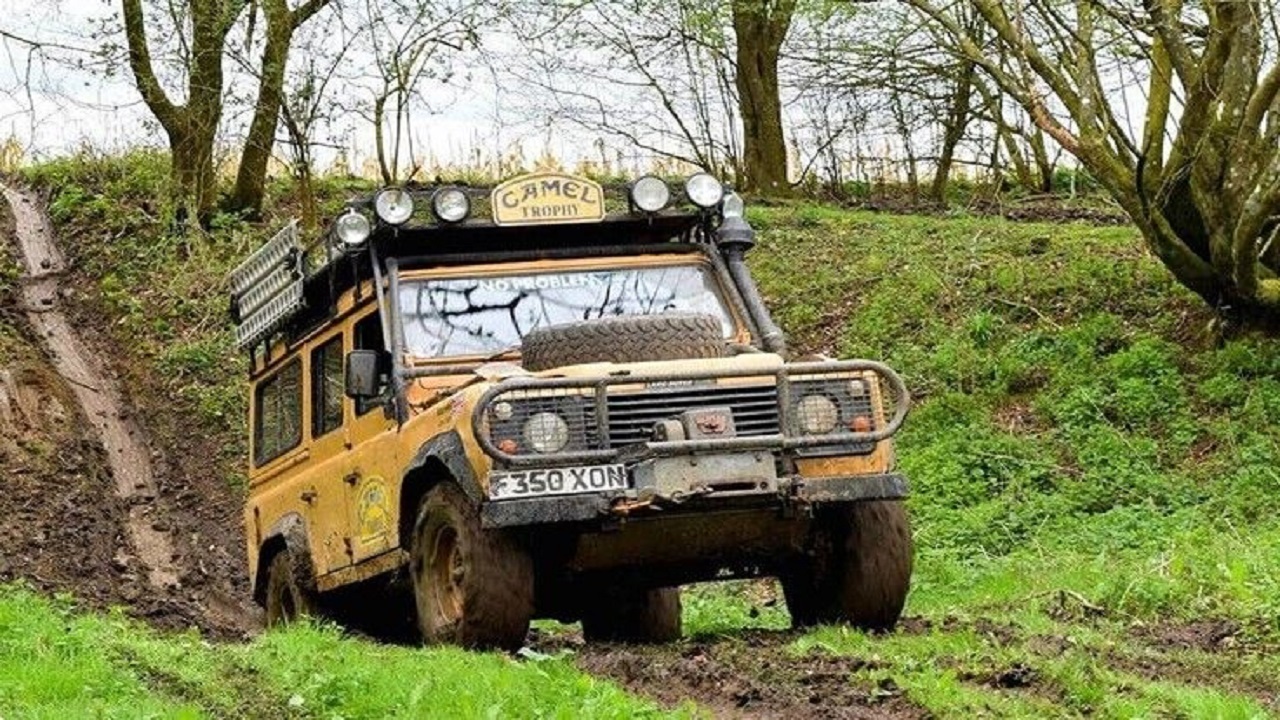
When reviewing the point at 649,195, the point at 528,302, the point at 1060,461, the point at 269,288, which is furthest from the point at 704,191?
the point at 1060,461

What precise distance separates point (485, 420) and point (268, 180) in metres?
20.3

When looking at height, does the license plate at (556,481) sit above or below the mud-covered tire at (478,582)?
above

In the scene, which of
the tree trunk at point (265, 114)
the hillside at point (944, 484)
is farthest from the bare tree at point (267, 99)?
the hillside at point (944, 484)

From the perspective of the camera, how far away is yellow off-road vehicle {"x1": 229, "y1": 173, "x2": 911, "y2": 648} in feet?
26.6

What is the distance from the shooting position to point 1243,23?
1345 centimetres

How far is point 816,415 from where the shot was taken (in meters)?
8.45

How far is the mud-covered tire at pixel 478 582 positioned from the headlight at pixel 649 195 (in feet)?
7.11

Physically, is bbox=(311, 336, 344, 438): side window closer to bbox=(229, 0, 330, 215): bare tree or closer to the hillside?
the hillside

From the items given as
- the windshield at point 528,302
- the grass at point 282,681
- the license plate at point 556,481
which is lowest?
the grass at point 282,681

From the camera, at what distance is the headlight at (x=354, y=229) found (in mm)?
9711

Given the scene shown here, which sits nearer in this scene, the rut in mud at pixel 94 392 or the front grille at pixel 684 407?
the front grille at pixel 684 407

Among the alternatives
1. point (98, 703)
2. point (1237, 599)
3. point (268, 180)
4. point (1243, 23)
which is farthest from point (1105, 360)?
point (268, 180)

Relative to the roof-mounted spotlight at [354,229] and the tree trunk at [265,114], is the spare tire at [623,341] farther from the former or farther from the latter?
the tree trunk at [265,114]

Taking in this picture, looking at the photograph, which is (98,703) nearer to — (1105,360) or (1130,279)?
(1105,360)
